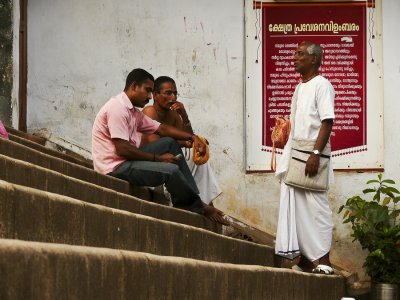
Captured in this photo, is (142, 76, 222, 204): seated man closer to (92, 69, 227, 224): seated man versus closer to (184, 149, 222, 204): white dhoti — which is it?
(184, 149, 222, 204): white dhoti

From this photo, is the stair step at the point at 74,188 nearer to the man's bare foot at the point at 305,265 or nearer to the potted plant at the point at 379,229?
the man's bare foot at the point at 305,265

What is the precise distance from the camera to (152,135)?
910 cm

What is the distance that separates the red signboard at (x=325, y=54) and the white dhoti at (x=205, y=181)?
1.57 meters

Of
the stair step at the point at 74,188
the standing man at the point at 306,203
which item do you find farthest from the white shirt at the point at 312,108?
the stair step at the point at 74,188

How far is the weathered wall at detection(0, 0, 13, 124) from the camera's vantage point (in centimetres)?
1003

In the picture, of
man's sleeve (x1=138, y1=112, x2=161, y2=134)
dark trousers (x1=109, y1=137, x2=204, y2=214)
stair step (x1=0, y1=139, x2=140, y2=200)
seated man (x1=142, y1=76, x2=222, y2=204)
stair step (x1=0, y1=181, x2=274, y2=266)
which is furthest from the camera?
seated man (x1=142, y1=76, x2=222, y2=204)

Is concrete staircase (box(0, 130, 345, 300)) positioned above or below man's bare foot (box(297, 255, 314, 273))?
above

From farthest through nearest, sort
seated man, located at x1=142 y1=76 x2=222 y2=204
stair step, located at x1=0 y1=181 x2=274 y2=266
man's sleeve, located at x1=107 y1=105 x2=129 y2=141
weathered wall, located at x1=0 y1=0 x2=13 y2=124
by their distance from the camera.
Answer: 1. weathered wall, located at x1=0 y1=0 x2=13 y2=124
2. seated man, located at x1=142 y1=76 x2=222 y2=204
3. man's sleeve, located at x1=107 y1=105 x2=129 y2=141
4. stair step, located at x1=0 y1=181 x2=274 y2=266

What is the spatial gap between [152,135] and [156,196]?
0.60 meters

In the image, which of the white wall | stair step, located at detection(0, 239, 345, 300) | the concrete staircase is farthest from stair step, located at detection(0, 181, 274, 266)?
the white wall

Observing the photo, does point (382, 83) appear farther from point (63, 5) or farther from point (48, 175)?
point (48, 175)

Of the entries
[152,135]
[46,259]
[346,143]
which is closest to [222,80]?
[346,143]

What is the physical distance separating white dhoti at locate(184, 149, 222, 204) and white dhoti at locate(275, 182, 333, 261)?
62.2 inches

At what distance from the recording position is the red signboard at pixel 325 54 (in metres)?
11.0
